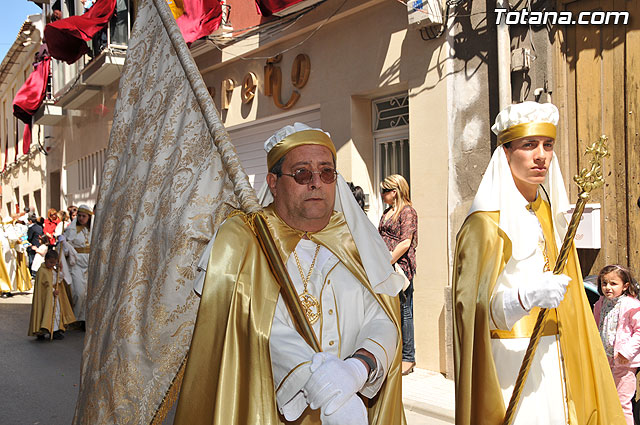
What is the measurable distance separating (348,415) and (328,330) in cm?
43

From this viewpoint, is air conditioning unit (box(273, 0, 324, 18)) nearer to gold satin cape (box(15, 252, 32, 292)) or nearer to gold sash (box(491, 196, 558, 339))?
gold sash (box(491, 196, 558, 339))

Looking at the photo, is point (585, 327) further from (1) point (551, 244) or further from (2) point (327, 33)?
(2) point (327, 33)

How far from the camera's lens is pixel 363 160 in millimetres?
8586

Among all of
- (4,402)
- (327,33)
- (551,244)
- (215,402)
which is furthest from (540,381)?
(327,33)

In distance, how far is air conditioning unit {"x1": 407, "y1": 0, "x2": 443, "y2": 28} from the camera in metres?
7.00

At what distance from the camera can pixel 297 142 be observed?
2799mm

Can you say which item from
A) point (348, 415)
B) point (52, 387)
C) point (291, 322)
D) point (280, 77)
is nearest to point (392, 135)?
point (280, 77)

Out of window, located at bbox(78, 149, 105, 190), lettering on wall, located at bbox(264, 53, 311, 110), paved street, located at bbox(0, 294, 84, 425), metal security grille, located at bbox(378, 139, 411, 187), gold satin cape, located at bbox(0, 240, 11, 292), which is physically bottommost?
paved street, located at bbox(0, 294, 84, 425)

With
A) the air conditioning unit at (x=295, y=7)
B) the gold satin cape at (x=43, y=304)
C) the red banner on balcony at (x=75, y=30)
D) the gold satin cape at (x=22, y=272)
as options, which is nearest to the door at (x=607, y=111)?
the air conditioning unit at (x=295, y=7)

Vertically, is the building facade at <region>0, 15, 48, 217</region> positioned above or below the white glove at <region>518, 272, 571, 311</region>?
above

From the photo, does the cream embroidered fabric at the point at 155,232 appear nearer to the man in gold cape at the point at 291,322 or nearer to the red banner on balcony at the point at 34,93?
the man in gold cape at the point at 291,322

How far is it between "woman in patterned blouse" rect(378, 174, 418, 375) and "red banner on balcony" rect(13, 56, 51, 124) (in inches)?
697

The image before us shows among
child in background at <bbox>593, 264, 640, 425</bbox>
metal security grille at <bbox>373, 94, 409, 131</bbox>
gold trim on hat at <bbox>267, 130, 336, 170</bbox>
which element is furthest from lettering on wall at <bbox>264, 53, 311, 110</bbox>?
gold trim on hat at <bbox>267, 130, 336, 170</bbox>

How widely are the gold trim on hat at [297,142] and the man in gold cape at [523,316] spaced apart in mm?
1101
